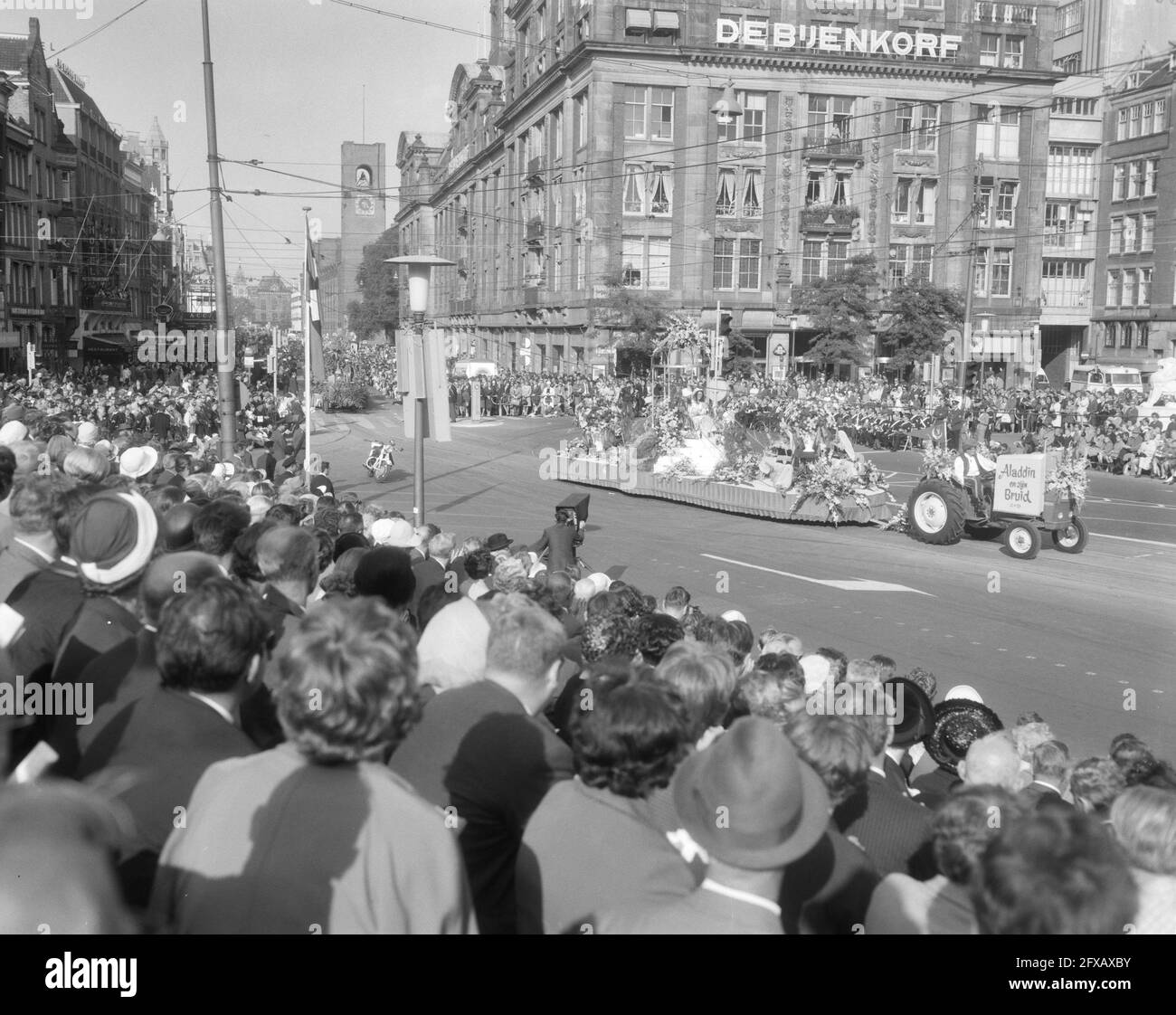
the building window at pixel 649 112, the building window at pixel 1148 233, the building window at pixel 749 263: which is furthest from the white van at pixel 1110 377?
the building window at pixel 649 112

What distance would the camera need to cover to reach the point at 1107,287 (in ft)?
204

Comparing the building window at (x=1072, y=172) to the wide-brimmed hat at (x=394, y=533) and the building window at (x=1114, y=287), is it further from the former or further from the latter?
the wide-brimmed hat at (x=394, y=533)

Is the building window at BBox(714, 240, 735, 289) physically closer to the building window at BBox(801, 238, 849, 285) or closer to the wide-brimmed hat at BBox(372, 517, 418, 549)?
the building window at BBox(801, 238, 849, 285)

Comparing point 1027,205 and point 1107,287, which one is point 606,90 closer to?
point 1027,205

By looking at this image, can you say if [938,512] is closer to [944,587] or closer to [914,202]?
[944,587]

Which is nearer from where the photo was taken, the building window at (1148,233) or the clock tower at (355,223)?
the building window at (1148,233)

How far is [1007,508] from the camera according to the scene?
1722cm

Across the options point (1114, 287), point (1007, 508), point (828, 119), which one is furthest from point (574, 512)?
point (1114, 287)

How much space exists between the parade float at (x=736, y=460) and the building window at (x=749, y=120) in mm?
30322

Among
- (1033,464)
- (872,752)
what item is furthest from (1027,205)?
(872,752)

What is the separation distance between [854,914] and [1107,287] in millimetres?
65833

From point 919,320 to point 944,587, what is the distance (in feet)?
120

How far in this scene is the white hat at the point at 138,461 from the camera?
1150cm

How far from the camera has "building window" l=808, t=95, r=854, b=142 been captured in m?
54.0
